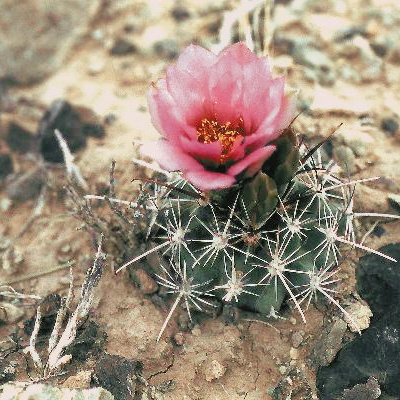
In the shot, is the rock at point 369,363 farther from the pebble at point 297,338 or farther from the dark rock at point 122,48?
the dark rock at point 122,48

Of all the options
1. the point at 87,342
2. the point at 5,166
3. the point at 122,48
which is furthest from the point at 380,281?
the point at 122,48

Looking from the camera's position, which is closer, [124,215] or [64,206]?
[124,215]

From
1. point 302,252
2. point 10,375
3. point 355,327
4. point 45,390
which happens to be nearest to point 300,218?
point 302,252

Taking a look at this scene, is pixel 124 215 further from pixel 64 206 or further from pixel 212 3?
pixel 212 3

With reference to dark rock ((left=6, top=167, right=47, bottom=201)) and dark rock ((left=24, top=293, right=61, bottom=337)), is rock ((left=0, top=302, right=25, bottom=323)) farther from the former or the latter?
dark rock ((left=6, top=167, right=47, bottom=201))

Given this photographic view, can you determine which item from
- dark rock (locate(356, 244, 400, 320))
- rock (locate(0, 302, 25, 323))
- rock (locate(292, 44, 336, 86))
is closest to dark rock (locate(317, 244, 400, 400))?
dark rock (locate(356, 244, 400, 320))

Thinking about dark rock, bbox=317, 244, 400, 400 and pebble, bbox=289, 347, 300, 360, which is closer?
dark rock, bbox=317, 244, 400, 400

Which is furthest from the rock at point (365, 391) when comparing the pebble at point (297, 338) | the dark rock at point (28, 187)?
the dark rock at point (28, 187)
